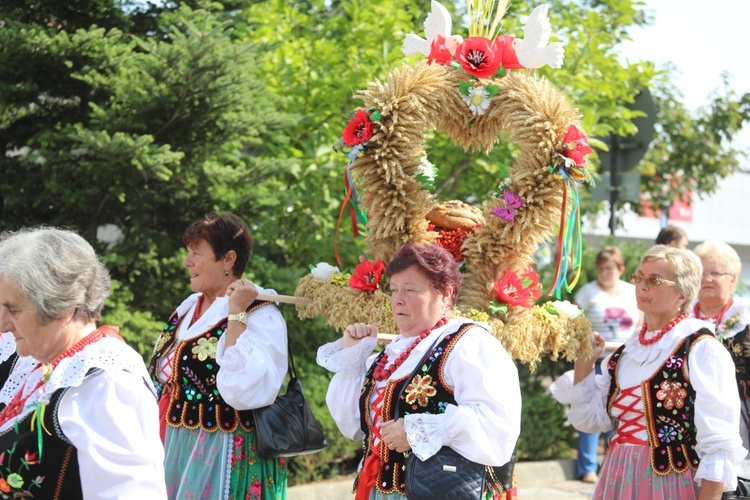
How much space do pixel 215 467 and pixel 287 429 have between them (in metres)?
0.34

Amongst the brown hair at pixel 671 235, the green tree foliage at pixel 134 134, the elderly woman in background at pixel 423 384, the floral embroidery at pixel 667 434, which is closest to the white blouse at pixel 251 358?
the elderly woman in background at pixel 423 384

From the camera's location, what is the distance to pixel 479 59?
3912 millimetres

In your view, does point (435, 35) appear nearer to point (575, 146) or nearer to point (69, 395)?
point (575, 146)

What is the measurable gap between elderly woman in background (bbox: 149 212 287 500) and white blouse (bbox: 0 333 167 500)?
1.18 m

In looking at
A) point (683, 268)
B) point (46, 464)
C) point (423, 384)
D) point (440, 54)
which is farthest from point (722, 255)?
point (46, 464)

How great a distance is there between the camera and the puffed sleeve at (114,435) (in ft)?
7.57

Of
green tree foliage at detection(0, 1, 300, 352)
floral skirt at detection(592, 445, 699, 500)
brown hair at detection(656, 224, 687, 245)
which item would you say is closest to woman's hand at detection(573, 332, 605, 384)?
floral skirt at detection(592, 445, 699, 500)

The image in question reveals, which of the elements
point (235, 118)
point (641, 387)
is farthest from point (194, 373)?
point (235, 118)

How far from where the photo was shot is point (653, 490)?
12.0 ft

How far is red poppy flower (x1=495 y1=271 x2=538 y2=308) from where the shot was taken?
3.71 m

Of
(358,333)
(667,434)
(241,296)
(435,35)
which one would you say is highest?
(435,35)

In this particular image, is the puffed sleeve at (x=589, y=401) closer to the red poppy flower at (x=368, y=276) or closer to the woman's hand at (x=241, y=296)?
the red poppy flower at (x=368, y=276)

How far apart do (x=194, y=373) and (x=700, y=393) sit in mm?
1995

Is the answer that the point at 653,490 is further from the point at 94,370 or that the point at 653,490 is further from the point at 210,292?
the point at 94,370
